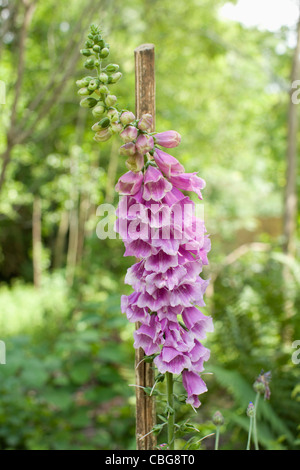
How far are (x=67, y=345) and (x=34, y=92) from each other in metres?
5.61

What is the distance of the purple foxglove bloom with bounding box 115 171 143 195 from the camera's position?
108cm

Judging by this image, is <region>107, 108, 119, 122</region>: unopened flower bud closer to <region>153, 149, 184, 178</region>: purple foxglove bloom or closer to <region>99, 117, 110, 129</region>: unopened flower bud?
<region>99, 117, 110, 129</region>: unopened flower bud

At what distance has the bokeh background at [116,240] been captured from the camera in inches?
123

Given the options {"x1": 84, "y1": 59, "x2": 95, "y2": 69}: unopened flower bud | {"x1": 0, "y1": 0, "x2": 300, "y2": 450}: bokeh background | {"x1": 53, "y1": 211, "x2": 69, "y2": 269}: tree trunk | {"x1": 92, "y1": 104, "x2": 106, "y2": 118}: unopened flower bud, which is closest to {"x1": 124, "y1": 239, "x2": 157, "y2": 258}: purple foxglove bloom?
{"x1": 92, "y1": 104, "x2": 106, "y2": 118}: unopened flower bud

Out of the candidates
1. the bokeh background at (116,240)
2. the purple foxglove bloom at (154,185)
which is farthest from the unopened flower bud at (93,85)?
the bokeh background at (116,240)

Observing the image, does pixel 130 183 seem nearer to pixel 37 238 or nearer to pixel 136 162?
pixel 136 162

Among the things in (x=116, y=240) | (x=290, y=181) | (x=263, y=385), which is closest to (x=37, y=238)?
(x=116, y=240)

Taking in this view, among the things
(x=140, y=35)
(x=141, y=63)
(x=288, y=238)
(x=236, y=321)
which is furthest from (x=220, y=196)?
(x=141, y=63)

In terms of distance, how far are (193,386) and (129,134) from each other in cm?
66

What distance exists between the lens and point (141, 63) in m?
1.26

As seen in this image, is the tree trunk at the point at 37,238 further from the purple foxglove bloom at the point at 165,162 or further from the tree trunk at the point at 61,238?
the purple foxglove bloom at the point at 165,162

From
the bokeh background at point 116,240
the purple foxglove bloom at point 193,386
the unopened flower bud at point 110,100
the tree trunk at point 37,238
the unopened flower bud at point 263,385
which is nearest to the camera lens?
the unopened flower bud at point 110,100

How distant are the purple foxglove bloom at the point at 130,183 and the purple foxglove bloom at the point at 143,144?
0.07 meters

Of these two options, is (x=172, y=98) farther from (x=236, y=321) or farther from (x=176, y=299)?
(x=176, y=299)
